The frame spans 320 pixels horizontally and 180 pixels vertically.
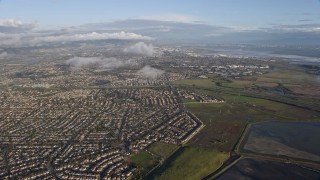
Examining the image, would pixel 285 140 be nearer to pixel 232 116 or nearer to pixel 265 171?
pixel 265 171

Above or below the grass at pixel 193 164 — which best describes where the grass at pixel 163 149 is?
below

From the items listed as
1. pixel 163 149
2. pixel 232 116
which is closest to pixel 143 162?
pixel 163 149

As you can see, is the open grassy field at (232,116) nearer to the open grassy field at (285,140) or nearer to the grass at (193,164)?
the open grassy field at (285,140)

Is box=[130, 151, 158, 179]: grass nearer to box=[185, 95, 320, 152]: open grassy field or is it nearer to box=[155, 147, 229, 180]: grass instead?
box=[155, 147, 229, 180]: grass

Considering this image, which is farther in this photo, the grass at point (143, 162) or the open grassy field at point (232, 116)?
the open grassy field at point (232, 116)

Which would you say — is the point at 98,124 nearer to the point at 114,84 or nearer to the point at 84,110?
the point at 84,110

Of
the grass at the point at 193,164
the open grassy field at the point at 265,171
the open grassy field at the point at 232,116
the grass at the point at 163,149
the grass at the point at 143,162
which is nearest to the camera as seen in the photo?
the grass at the point at 193,164

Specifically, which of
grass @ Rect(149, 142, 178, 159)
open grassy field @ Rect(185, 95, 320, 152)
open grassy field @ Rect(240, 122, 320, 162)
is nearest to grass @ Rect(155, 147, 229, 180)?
grass @ Rect(149, 142, 178, 159)

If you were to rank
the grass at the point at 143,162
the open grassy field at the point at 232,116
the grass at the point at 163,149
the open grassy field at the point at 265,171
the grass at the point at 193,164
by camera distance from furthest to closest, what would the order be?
the open grassy field at the point at 232,116 → the grass at the point at 163,149 → the grass at the point at 143,162 → the open grassy field at the point at 265,171 → the grass at the point at 193,164

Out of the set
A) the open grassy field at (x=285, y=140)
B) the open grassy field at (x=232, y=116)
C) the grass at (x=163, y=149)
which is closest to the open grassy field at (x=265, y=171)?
the open grassy field at (x=285, y=140)
